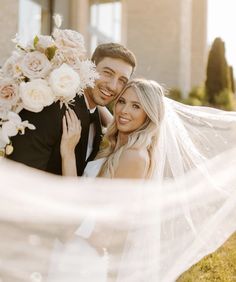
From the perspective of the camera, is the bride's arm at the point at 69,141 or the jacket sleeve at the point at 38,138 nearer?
the jacket sleeve at the point at 38,138

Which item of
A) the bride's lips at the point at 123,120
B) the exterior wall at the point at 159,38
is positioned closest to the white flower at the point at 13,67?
the bride's lips at the point at 123,120

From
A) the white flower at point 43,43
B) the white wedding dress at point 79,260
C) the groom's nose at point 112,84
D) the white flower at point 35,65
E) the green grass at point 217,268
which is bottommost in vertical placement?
the green grass at point 217,268

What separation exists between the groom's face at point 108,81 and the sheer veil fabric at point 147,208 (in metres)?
0.44

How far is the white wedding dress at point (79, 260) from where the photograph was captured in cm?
335

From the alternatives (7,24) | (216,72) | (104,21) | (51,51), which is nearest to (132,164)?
(51,51)

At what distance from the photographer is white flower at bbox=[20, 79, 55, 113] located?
312 cm

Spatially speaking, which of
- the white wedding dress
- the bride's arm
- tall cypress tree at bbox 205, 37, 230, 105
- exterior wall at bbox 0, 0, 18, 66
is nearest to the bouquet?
the bride's arm

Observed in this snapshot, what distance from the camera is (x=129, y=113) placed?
3600 millimetres

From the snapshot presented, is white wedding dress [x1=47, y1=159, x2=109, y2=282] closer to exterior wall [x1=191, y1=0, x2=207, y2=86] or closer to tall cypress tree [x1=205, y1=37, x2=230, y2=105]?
tall cypress tree [x1=205, y1=37, x2=230, y2=105]

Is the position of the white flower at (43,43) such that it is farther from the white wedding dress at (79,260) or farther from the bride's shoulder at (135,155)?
the white wedding dress at (79,260)

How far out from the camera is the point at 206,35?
19.9 metres

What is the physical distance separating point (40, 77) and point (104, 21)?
44.6 ft

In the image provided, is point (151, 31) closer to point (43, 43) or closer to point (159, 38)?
point (159, 38)

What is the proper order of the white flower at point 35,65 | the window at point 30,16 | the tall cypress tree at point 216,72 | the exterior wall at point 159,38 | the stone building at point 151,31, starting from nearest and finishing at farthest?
the white flower at point 35,65 < the window at point 30,16 < the stone building at point 151,31 < the exterior wall at point 159,38 < the tall cypress tree at point 216,72
